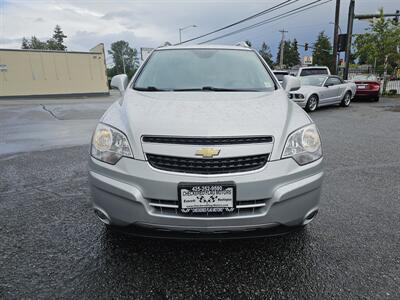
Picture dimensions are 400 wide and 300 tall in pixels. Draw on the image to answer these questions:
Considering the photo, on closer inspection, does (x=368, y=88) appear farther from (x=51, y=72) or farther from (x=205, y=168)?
(x=51, y=72)

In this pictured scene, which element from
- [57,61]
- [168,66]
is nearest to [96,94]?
[57,61]

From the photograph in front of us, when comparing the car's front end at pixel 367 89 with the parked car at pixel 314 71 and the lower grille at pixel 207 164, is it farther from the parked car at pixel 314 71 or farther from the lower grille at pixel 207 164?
the lower grille at pixel 207 164

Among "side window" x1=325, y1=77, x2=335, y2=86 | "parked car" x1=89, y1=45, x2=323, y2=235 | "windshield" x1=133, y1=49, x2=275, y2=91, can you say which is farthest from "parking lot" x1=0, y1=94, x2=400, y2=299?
"side window" x1=325, y1=77, x2=335, y2=86

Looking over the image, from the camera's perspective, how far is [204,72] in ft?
10.5

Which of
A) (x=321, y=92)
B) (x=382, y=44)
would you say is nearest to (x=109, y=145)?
(x=321, y=92)

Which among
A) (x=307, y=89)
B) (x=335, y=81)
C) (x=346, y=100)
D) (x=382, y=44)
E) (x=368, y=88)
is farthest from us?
(x=382, y=44)

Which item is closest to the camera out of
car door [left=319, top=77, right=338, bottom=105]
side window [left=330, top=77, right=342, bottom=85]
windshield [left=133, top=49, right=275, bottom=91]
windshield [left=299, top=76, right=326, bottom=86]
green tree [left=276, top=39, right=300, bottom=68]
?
windshield [left=133, top=49, right=275, bottom=91]

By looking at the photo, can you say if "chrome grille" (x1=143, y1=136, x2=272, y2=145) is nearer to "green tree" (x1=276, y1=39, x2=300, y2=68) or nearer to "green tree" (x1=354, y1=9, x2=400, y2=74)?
"green tree" (x1=354, y1=9, x2=400, y2=74)

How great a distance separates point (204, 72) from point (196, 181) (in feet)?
5.55

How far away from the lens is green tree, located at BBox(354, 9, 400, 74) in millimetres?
18109

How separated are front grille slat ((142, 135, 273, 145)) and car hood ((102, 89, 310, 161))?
29mm

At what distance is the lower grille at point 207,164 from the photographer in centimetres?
191

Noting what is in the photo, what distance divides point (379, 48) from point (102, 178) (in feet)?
70.5

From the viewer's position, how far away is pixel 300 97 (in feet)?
36.2
